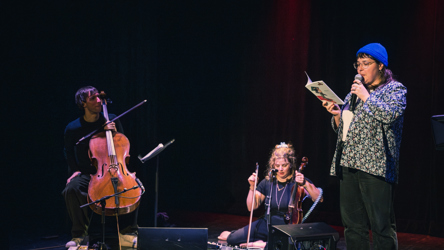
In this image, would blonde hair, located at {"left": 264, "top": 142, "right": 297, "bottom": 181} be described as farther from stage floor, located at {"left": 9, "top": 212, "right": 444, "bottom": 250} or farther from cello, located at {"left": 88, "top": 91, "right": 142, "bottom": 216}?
cello, located at {"left": 88, "top": 91, "right": 142, "bottom": 216}

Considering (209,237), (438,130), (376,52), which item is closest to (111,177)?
(209,237)

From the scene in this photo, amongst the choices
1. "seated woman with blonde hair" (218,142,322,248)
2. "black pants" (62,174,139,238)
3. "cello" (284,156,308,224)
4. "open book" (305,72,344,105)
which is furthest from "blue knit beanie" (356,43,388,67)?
"black pants" (62,174,139,238)

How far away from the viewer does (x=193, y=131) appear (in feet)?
20.5

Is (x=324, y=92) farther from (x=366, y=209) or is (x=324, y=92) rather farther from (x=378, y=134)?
(x=366, y=209)

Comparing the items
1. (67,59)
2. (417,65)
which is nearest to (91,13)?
(67,59)

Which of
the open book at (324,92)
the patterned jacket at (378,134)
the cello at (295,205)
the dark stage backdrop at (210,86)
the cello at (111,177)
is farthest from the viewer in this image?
the dark stage backdrop at (210,86)

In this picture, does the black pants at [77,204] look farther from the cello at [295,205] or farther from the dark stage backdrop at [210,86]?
the cello at [295,205]

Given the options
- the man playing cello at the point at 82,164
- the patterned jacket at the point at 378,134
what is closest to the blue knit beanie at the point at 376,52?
the patterned jacket at the point at 378,134

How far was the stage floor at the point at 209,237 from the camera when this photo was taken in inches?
174

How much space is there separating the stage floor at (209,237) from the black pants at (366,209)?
1720 mm

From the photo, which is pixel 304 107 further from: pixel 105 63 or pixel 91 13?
pixel 91 13

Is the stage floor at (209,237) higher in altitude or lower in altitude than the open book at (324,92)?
lower

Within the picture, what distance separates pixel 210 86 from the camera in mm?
6125

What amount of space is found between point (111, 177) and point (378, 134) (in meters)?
2.34
